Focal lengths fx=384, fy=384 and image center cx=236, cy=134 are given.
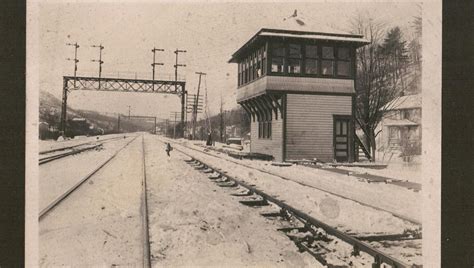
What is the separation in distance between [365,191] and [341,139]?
25.8ft

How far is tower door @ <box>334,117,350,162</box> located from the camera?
15.9m

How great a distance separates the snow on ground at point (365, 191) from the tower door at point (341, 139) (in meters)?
3.82

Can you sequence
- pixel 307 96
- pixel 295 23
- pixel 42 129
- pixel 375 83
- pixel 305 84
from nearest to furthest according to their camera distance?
pixel 42 129 → pixel 295 23 → pixel 375 83 → pixel 305 84 → pixel 307 96

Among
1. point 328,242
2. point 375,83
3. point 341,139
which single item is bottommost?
point 328,242

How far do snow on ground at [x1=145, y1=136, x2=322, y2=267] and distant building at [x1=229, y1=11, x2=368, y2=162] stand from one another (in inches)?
323

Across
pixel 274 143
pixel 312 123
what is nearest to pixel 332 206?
pixel 312 123

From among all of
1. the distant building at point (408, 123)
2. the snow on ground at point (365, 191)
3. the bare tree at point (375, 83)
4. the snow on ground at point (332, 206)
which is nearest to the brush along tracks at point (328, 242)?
the snow on ground at point (332, 206)

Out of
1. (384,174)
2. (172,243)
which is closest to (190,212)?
(172,243)

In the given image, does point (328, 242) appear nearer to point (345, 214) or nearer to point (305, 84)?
point (345, 214)

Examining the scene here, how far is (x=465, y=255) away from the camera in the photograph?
4.73 meters

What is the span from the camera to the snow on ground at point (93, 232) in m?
4.35

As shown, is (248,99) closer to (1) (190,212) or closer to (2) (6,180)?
(1) (190,212)

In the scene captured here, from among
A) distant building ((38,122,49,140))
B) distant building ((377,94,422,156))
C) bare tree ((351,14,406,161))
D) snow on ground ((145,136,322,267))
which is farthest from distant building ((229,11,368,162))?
distant building ((38,122,49,140))

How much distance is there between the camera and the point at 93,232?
16.2 ft
